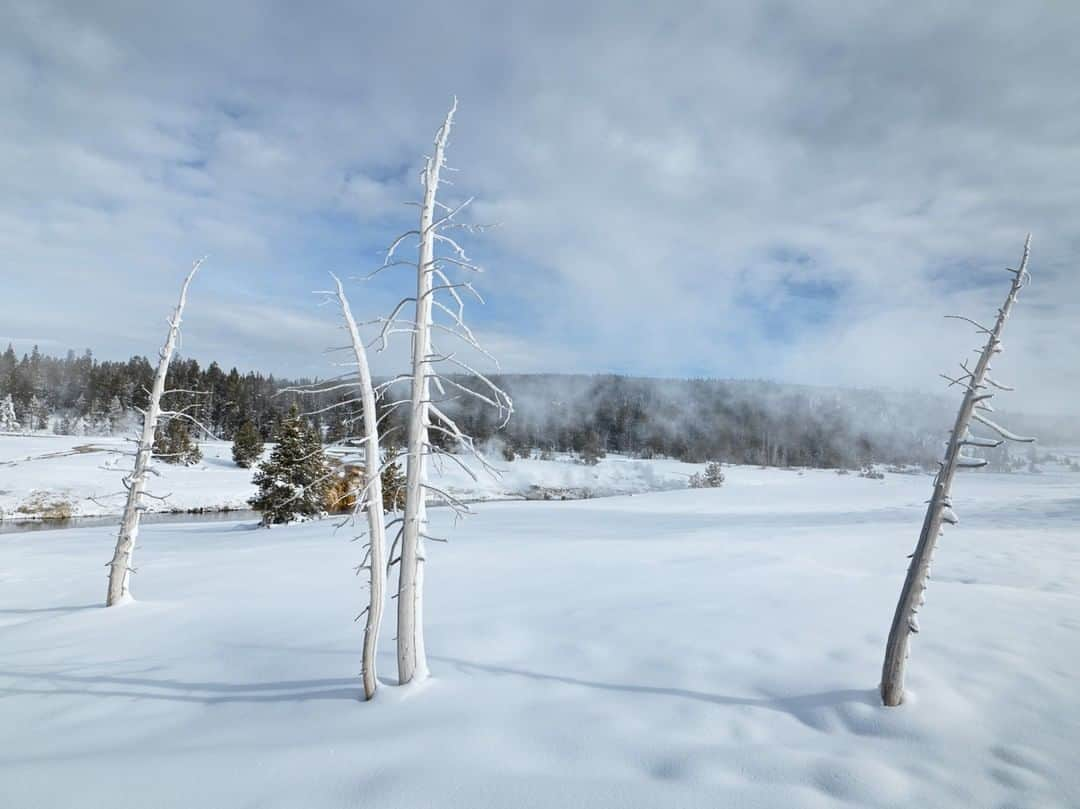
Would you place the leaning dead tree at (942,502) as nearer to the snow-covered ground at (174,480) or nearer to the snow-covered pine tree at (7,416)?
the snow-covered ground at (174,480)

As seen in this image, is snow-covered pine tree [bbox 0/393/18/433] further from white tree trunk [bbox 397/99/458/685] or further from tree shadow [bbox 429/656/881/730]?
tree shadow [bbox 429/656/881/730]

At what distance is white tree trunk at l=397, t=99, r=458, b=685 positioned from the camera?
20.7ft

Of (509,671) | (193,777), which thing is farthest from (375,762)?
(509,671)

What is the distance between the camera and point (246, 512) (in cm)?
4206

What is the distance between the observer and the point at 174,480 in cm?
4612

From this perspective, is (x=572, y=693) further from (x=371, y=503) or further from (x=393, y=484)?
(x=393, y=484)

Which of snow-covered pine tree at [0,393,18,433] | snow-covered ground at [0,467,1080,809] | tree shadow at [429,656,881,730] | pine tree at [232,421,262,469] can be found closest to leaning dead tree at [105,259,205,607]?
snow-covered ground at [0,467,1080,809]

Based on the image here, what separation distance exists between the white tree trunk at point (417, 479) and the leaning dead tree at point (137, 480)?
314 inches

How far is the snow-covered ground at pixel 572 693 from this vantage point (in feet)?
14.7

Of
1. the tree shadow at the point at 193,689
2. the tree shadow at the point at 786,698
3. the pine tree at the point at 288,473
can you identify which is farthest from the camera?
the pine tree at the point at 288,473

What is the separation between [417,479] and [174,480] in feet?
163

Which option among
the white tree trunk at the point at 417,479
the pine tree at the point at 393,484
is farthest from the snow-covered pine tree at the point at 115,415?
the white tree trunk at the point at 417,479

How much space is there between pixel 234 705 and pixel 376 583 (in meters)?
2.27

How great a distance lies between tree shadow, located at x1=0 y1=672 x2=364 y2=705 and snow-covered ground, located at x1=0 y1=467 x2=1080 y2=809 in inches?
1.5
